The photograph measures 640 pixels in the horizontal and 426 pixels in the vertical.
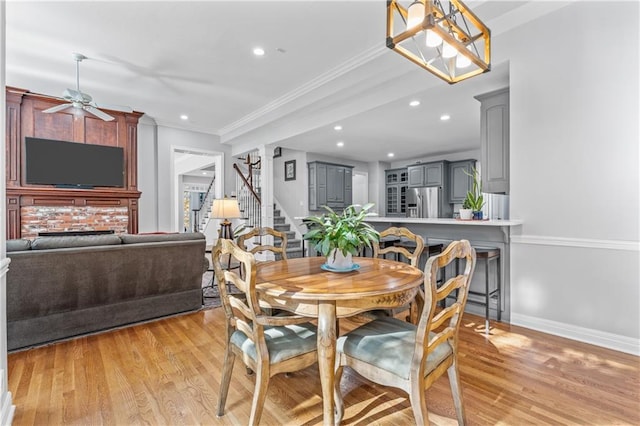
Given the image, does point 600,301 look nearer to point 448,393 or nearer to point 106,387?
point 448,393

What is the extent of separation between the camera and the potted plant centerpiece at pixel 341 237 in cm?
183

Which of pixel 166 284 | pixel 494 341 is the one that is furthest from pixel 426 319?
pixel 166 284

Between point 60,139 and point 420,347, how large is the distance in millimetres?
6610

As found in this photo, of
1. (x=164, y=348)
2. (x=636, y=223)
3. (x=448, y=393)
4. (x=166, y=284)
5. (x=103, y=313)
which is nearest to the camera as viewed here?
(x=448, y=393)

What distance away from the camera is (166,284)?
3.14m

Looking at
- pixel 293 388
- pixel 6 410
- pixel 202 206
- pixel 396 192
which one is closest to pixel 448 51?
pixel 293 388

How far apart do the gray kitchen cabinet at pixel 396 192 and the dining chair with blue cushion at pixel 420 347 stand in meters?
7.29

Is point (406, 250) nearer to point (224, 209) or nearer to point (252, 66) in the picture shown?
point (224, 209)

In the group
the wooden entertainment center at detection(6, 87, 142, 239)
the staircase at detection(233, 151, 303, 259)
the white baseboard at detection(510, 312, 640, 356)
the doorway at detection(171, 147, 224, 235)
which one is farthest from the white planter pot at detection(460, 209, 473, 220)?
the doorway at detection(171, 147, 224, 235)

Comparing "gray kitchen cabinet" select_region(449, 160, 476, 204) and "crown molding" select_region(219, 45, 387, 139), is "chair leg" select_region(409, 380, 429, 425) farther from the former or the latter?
"gray kitchen cabinet" select_region(449, 160, 476, 204)

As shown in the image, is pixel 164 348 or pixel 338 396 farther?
pixel 164 348

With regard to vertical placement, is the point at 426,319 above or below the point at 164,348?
above

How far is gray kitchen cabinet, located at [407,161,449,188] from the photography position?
7793 millimetres

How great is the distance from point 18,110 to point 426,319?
6.73 metres
